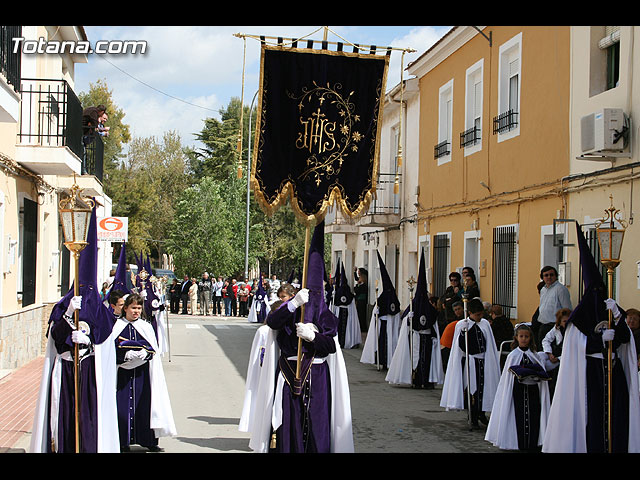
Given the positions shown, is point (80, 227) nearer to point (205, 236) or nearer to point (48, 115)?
point (48, 115)

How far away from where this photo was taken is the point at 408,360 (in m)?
13.8

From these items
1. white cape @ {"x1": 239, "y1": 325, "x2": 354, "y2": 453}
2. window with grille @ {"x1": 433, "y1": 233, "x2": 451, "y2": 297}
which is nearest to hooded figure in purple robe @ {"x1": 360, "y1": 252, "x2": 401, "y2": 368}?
window with grille @ {"x1": 433, "y1": 233, "x2": 451, "y2": 297}

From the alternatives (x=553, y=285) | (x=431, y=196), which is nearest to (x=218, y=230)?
(x=431, y=196)

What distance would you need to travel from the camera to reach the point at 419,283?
13594 millimetres

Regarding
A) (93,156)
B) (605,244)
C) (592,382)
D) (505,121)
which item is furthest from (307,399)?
(93,156)

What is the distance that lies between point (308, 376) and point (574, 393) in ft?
9.01

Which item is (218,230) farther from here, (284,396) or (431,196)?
(284,396)

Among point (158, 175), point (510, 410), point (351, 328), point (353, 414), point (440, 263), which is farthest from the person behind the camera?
point (158, 175)

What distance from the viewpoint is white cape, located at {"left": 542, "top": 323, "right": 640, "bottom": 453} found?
25.8 feet

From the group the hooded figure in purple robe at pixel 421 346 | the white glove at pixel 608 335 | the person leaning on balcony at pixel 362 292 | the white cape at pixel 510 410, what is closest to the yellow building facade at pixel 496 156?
the hooded figure in purple robe at pixel 421 346

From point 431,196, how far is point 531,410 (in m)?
11.8

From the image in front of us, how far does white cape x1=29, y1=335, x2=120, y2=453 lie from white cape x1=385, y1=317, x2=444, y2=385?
278 inches

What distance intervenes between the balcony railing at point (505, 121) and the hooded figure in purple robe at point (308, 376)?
8.70 metres

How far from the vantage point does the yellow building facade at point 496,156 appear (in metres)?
13.4
